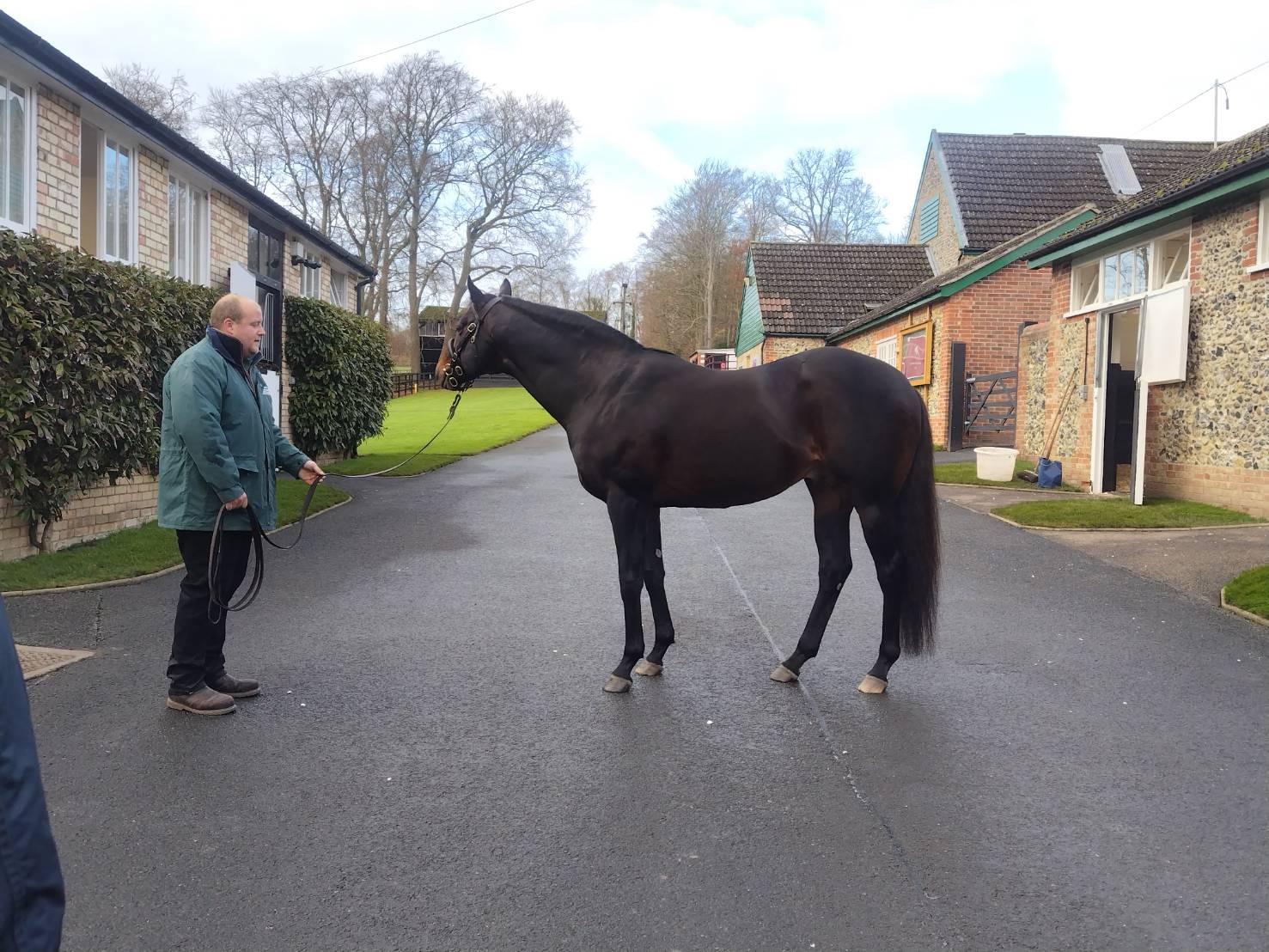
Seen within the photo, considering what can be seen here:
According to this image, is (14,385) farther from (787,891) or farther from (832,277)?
(832,277)

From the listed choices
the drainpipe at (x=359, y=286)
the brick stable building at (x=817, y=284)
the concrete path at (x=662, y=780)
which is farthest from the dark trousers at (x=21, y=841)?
the brick stable building at (x=817, y=284)

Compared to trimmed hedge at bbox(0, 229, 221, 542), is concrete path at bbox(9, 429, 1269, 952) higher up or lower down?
lower down

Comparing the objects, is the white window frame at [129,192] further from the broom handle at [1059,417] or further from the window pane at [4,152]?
the broom handle at [1059,417]

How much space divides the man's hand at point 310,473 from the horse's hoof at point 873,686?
9.92 feet

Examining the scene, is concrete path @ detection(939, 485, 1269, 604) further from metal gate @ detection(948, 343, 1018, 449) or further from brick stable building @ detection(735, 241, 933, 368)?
brick stable building @ detection(735, 241, 933, 368)

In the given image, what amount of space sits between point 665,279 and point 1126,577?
5356 cm

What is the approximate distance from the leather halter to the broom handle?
37.7 ft

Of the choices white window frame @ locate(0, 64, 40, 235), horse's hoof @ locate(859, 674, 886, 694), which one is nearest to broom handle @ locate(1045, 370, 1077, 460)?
horse's hoof @ locate(859, 674, 886, 694)

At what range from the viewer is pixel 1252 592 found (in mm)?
6684

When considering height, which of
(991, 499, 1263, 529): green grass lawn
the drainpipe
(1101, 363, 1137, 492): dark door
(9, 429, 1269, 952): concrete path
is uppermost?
the drainpipe

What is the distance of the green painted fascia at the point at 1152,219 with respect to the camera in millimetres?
9930

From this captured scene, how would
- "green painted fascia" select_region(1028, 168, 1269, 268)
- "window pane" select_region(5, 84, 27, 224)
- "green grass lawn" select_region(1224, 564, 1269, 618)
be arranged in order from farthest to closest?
"green painted fascia" select_region(1028, 168, 1269, 268) → "window pane" select_region(5, 84, 27, 224) → "green grass lawn" select_region(1224, 564, 1269, 618)

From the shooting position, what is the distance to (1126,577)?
7.66 m

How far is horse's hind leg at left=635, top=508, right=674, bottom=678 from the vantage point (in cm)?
506
